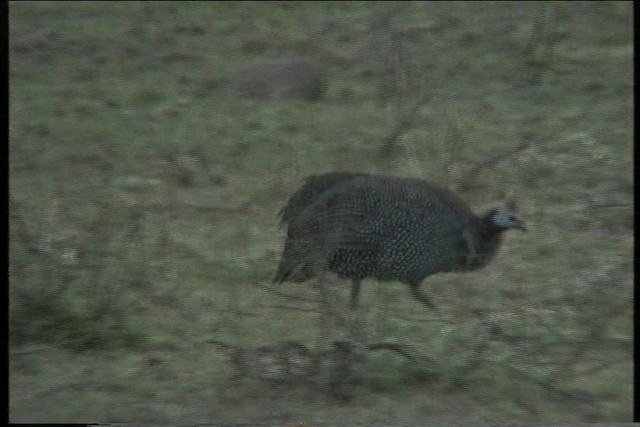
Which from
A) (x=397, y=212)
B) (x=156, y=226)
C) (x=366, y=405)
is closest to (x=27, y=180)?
(x=156, y=226)

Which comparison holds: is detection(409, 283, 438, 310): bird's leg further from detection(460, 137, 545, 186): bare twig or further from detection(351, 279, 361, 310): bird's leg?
detection(460, 137, 545, 186): bare twig

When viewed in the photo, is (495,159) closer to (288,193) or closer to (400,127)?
(400,127)

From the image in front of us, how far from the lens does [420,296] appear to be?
196 inches

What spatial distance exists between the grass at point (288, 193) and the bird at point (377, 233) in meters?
0.10

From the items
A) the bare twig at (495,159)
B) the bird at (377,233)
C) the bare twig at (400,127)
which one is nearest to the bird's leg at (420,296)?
the bird at (377,233)

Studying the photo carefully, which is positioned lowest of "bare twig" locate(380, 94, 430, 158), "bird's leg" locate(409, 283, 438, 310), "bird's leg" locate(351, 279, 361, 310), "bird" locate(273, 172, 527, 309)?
"bird's leg" locate(409, 283, 438, 310)

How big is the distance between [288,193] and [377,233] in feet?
5.26

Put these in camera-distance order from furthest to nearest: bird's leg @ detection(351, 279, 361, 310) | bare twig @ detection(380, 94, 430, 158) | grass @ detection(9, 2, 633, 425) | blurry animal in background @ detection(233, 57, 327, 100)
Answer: blurry animal in background @ detection(233, 57, 327, 100) < bare twig @ detection(380, 94, 430, 158) < bird's leg @ detection(351, 279, 361, 310) < grass @ detection(9, 2, 633, 425)

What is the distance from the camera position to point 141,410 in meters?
4.28

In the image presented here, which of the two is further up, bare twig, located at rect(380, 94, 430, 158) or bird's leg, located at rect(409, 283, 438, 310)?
bare twig, located at rect(380, 94, 430, 158)

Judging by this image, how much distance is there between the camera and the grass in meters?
4.40

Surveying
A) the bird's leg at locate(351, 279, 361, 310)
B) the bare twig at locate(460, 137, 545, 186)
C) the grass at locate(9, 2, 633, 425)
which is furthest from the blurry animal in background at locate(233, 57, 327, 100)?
the bird's leg at locate(351, 279, 361, 310)

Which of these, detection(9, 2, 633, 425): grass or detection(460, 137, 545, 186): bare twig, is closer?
detection(9, 2, 633, 425): grass

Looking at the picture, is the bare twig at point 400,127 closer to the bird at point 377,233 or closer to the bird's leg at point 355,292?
the bird at point 377,233
